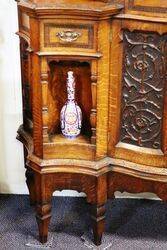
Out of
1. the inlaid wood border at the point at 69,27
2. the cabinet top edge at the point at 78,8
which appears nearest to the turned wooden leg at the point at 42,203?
the inlaid wood border at the point at 69,27

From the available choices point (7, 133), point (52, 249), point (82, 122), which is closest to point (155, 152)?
point (82, 122)

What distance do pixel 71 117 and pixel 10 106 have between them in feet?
1.38

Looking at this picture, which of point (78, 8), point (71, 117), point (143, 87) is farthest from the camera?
point (71, 117)

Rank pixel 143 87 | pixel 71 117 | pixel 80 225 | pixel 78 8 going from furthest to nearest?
1. pixel 80 225
2. pixel 71 117
3. pixel 143 87
4. pixel 78 8

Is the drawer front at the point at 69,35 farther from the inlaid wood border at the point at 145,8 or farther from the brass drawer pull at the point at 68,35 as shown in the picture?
the inlaid wood border at the point at 145,8

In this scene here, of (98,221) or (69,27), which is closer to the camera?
(69,27)

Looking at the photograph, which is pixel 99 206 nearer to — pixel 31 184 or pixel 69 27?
pixel 31 184

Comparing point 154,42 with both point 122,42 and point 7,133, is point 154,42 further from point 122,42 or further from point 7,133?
point 7,133

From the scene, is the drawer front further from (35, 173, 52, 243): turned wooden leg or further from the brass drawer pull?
(35, 173, 52, 243): turned wooden leg

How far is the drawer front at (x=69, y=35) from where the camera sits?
1.46 m

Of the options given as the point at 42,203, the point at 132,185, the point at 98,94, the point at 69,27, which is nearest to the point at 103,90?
the point at 98,94

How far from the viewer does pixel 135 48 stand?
1495mm

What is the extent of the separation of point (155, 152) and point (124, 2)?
49 centimetres

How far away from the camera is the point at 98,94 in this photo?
155 cm
